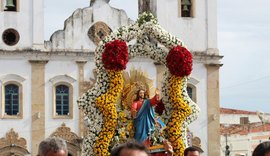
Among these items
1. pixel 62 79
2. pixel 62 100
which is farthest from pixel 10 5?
pixel 62 100

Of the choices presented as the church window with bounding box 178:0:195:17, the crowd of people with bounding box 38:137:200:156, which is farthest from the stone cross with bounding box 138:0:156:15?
the crowd of people with bounding box 38:137:200:156

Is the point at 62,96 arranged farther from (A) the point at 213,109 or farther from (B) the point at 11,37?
(A) the point at 213,109

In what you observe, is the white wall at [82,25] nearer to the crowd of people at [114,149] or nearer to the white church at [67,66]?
the white church at [67,66]

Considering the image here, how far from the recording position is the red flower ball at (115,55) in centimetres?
2016

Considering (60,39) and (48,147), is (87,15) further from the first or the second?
(48,147)

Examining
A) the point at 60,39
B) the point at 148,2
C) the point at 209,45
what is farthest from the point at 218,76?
the point at 60,39

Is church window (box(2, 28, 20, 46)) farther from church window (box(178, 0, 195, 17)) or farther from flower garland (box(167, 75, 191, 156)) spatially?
flower garland (box(167, 75, 191, 156))

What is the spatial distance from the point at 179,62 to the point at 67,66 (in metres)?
13.0

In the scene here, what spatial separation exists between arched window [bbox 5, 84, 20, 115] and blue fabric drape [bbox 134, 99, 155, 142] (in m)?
13.0

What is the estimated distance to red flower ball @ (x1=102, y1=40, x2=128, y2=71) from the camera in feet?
66.1

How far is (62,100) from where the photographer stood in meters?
33.1

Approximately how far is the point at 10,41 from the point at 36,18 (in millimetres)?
1375

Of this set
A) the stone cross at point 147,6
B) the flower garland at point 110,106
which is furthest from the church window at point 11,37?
the flower garland at point 110,106

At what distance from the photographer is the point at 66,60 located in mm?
33312
